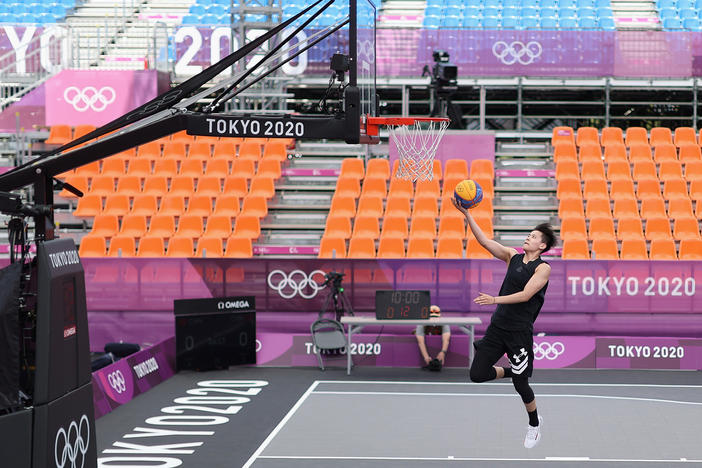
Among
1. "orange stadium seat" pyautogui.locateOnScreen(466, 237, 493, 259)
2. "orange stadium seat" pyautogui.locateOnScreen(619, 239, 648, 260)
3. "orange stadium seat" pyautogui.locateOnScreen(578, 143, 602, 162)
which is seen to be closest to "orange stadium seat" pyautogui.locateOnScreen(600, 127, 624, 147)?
"orange stadium seat" pyautogui.locateOnScreen(578, 143, 602, 162)

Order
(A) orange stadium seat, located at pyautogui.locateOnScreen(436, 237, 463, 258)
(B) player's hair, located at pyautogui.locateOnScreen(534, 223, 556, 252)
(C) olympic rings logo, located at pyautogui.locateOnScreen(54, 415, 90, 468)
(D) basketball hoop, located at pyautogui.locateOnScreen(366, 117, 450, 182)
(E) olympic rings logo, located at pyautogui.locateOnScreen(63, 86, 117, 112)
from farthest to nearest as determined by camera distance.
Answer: (E) olympic rings logo, located at pyautogui.locateOnScreen(63, 86, 117, 112)
(A) orange stadium seat, located at pyautogui.locateOnScreen(436, 237, 463, 258)
(D) basketball hoop, located at pyautogui.locateOnScreen(366, 117, 450, 182)
(B) player's hair, located at pyautogui.locateOnScreen(534, 223, 556, 252)
(C) olympic rings logo, located at pyautogui.locateOnScreen(54, 415, 90, 468)

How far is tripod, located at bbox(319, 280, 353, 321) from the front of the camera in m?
17.2

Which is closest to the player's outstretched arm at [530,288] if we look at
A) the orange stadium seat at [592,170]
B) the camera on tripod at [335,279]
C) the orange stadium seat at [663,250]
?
the camera on tripod at [335,279]

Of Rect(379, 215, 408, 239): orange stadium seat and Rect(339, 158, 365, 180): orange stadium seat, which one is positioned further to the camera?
Rect(339, 158, 365, 180): orange stadium seat

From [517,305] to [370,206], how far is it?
35.4ft

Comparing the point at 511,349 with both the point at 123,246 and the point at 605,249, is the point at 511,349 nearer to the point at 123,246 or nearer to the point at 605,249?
the point at 605,249

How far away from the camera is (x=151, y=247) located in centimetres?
1994

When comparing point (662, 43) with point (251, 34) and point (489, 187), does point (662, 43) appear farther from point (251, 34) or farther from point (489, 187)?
point (251, 34)

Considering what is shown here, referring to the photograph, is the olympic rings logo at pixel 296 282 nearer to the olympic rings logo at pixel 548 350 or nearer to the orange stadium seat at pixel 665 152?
the olympic rings logo at pixel 548 350

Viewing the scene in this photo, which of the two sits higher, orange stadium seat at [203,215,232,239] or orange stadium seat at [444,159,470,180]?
orange stadium seat at [444,159,470,180]

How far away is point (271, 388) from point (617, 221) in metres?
8.67

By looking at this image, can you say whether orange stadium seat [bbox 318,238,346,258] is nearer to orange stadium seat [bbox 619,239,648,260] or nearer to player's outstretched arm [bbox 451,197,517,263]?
orange stadium seat [bbox 619,239,648,260]

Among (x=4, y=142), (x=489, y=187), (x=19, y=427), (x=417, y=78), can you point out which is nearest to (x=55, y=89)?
(x=4, y=142)

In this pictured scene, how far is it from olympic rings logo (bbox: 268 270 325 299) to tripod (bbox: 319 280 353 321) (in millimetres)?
265
